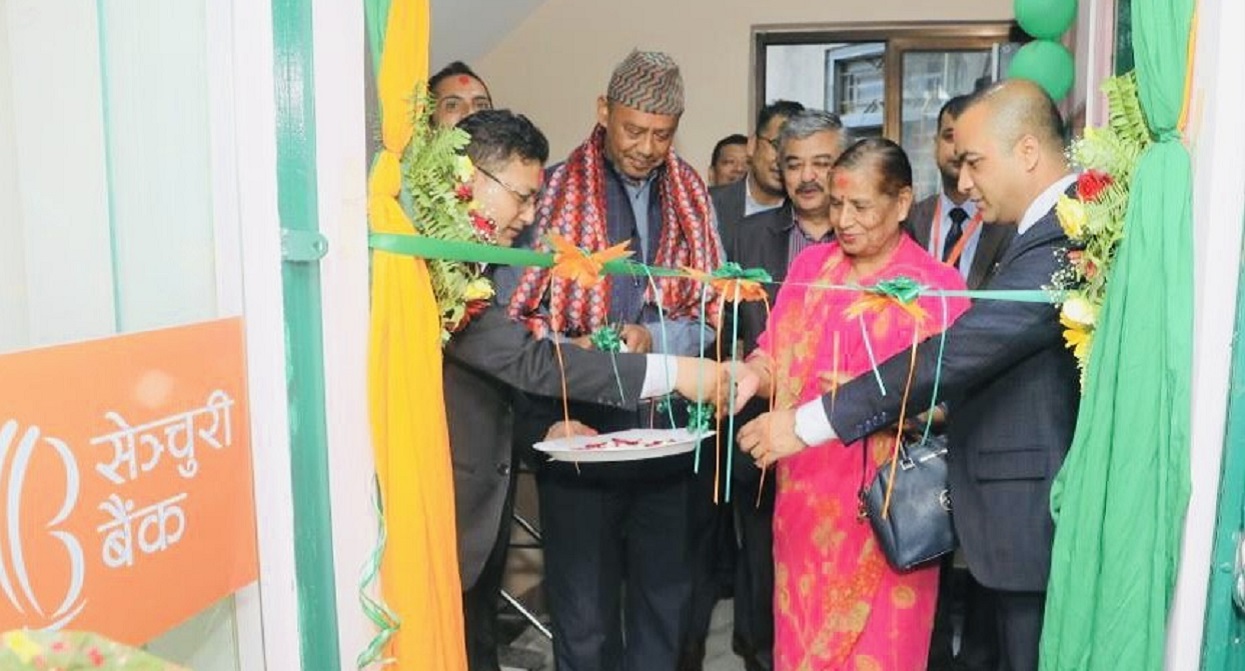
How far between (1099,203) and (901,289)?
39 centimetres

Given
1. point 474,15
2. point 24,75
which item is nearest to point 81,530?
point 24,75

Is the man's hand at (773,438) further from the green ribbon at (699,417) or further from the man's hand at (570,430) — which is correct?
the man's hand at (570,430)

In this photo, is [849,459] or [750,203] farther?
[750,203]

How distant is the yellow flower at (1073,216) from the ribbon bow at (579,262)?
2.72 feet

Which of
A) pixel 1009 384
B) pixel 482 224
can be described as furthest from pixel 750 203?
pixel 482 224

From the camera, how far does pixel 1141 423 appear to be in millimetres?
1604

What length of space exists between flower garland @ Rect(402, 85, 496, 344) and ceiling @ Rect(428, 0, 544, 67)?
98.8 inches

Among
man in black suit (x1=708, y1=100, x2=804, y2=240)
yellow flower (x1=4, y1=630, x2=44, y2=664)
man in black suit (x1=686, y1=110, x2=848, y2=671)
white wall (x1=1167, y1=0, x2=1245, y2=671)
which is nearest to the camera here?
yellow flower (x1=4, y1=630, x2=44, y2=664)

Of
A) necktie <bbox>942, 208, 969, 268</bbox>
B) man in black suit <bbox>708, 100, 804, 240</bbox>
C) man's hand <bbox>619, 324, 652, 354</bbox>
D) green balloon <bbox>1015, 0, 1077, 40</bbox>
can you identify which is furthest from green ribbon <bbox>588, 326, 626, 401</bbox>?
green balloon <bbox>1015, 0, 1077, 40</bbox>

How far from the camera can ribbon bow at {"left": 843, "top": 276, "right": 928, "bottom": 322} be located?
1986 mm

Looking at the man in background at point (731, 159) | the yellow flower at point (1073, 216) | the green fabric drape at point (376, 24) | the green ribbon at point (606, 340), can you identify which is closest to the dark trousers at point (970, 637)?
the green ribbon at point (606, 340)

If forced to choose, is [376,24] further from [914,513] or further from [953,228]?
[953,228]

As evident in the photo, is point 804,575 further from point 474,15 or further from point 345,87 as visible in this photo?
point 474,15

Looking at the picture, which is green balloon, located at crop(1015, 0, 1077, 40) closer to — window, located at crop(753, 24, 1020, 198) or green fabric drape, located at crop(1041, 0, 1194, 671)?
window, located at crop(753, 24, 1020, 198)
